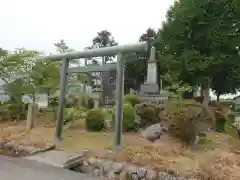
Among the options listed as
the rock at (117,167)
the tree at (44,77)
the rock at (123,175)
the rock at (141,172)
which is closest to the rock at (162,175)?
the rock at (141,172)

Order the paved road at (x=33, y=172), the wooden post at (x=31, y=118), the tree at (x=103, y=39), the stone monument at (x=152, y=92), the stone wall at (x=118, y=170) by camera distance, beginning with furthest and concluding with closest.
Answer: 1. the tree at (x=103, y=39)
2. the stone monument at (x=152, y=92)
3. the wooden post at (x=31, y=118)
4. the paved road at (x=33, y=172)
5. the stone wall at (x=118, y=170)

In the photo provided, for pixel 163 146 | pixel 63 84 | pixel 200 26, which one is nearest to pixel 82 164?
pixel 163 146

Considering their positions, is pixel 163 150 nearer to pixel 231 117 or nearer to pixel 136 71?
pixel 231 117

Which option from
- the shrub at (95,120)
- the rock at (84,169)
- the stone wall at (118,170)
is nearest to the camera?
the stone wall at (118,170)

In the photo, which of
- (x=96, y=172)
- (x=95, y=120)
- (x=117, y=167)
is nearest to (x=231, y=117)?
(x=95, y=120)

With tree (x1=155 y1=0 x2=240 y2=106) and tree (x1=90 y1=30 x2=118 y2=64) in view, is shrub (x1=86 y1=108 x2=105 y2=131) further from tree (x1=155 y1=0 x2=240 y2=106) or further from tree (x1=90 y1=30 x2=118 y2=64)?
tree (x1=90 y1=30 x2=118 y2=64)

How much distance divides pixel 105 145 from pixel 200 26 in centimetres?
1228

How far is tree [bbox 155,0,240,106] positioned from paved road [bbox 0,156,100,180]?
12122 millimetres

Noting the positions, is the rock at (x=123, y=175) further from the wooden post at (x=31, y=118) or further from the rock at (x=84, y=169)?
the wooden post at (x=31, y=118)

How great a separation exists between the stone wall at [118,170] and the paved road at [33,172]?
41 centimetres

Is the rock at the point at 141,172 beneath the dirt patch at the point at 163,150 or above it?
beneath

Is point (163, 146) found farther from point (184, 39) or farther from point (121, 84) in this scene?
point (184, 39)

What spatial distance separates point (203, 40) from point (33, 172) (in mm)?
14523

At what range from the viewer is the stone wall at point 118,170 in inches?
236
